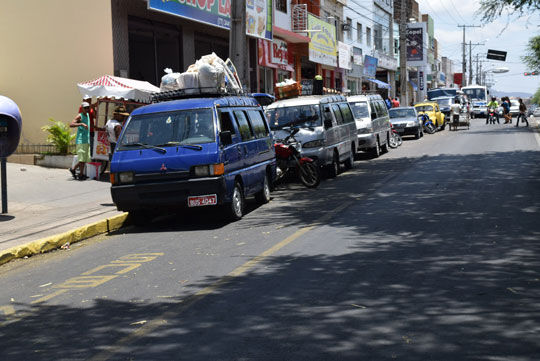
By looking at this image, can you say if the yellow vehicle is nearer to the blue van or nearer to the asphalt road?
the asphalt road

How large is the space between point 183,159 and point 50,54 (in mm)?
10233

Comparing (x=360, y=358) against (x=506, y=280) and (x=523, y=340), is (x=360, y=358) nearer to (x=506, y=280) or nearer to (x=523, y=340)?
(x=523, y=340)

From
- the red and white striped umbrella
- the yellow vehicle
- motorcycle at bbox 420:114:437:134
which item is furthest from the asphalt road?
the yellow vehicle

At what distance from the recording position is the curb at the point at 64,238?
8711 millimetres

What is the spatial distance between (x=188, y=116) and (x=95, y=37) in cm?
879

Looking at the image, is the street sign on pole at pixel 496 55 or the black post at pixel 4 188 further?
the street sign on pole at pixel 496 55

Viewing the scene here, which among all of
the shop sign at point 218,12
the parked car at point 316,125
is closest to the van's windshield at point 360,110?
the shop sign at point 218,12

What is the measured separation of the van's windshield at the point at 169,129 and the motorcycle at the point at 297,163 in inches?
170

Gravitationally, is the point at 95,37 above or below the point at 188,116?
above

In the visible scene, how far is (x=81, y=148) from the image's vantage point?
634 inches

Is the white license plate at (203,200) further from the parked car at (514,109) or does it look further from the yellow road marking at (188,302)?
the parked car at (514,109)

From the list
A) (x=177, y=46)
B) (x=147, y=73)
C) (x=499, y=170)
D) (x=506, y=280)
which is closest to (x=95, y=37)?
(x=147, y=73)

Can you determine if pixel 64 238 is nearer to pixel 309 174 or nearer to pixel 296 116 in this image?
pixel 309 174

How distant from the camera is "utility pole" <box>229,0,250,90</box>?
1719 centimetres
